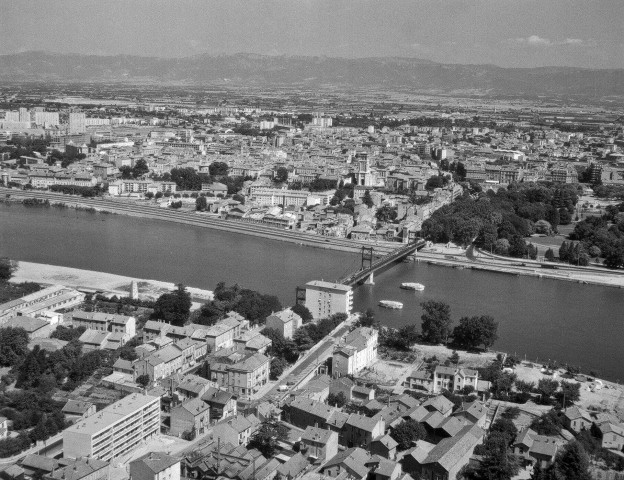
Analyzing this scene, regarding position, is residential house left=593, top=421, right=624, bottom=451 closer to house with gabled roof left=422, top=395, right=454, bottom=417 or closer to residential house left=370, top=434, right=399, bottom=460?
house with gabled roof left=422, top=395, right=454, bottom=417

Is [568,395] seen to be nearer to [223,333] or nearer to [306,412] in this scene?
[306,412]

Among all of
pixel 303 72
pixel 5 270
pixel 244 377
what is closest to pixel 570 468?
pixel 244 377

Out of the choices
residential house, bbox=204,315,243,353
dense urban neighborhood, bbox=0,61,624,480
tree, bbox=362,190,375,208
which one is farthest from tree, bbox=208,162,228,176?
residential house, bbox=204,315,243,353

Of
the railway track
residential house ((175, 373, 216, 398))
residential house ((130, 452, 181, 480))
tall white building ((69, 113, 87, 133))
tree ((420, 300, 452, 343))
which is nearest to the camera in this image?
residential house ((130, 452, 181, 480))

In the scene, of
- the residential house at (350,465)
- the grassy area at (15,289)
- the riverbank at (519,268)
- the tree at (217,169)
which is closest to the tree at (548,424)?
the residential house at (350,465)

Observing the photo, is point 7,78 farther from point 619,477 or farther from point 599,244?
point 619,477

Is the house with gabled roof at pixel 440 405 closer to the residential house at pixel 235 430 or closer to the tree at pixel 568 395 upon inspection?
the tree at pixel 568 395
